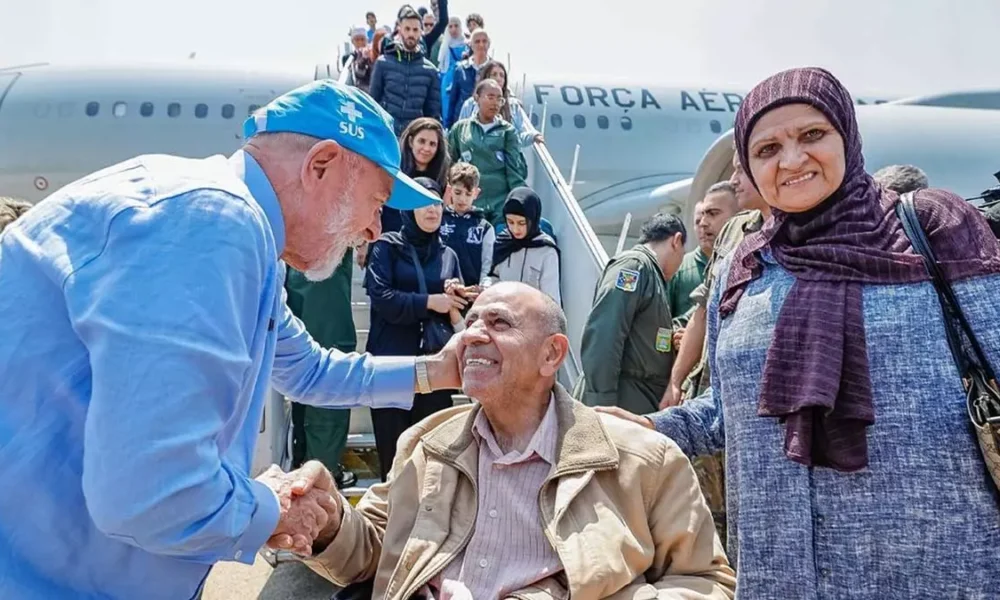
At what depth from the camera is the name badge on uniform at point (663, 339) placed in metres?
3.56

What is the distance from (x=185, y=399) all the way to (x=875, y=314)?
1344 mm

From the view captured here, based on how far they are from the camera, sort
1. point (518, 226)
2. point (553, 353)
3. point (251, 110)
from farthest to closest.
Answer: point (251, 110), point (518, 226), point (553, 353)

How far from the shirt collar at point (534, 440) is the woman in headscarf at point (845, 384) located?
1.85ft

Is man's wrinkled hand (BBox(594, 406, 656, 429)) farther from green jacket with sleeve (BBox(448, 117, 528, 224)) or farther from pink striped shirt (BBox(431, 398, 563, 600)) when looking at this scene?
green jacket with sleeve (BBox(448, 117, 528, 224))

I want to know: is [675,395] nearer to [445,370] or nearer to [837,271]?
[445,370]

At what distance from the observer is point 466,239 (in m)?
4.38

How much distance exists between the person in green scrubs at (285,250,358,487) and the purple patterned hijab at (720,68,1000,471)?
2.66 meters

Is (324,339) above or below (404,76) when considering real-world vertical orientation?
below

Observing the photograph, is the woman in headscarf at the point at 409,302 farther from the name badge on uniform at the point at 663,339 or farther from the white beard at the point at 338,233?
the white beard at the point at 338,233

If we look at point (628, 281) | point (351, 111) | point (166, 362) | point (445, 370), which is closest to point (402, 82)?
point (628, 281)

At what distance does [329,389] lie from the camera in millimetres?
2096

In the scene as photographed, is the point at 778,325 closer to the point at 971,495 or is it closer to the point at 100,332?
the point at 971,495

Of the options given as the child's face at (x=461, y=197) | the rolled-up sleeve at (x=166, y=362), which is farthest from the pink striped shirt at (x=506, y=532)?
the child's face at (x=461, y=197)

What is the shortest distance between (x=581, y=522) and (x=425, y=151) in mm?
3183
